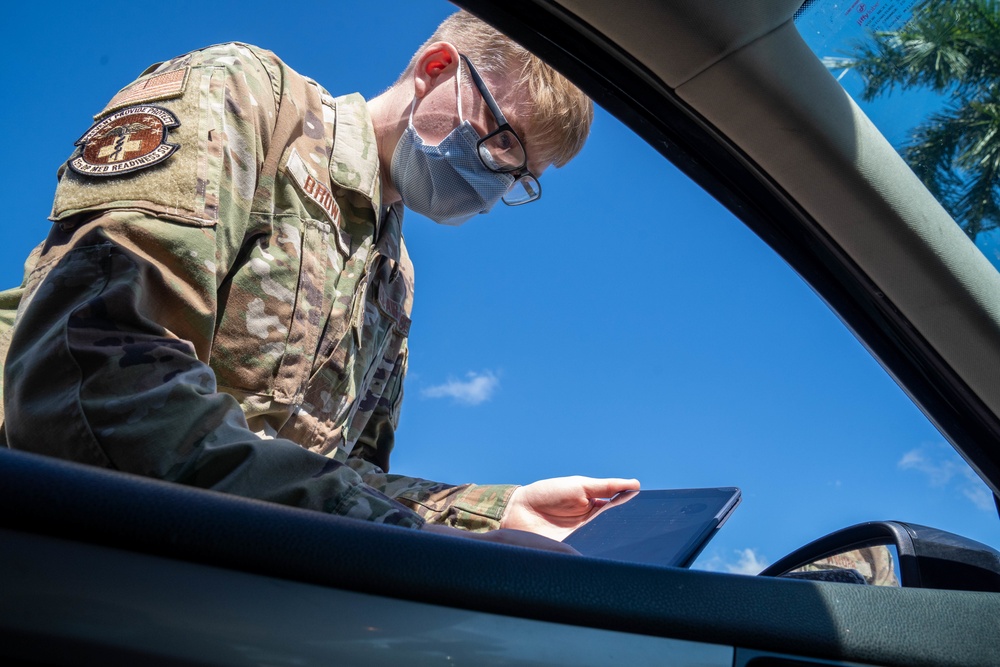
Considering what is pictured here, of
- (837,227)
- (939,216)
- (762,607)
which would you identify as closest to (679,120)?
(837,227)

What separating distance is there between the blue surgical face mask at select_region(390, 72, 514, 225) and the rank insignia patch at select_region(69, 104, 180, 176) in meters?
0.92

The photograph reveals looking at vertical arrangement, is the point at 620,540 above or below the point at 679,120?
below

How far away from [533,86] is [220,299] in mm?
1127

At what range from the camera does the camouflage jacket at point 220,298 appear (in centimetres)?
99

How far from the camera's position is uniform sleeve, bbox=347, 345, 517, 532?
80.4 inches

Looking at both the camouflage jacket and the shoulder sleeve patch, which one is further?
the shoulder sleeve patch

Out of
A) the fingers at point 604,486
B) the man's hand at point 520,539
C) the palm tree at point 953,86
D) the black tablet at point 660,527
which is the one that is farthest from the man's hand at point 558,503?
the palm tree at point 953,86

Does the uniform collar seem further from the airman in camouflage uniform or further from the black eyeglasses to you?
the black eyeglasses

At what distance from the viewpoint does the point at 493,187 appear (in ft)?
7.52

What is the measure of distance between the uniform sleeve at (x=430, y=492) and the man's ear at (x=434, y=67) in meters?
0.83

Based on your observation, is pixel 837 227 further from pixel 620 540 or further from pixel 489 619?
pixel 489 619

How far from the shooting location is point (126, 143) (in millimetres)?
1295

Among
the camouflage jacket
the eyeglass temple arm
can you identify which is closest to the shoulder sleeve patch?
the camouflage jacket

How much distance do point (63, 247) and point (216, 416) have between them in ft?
1.28
